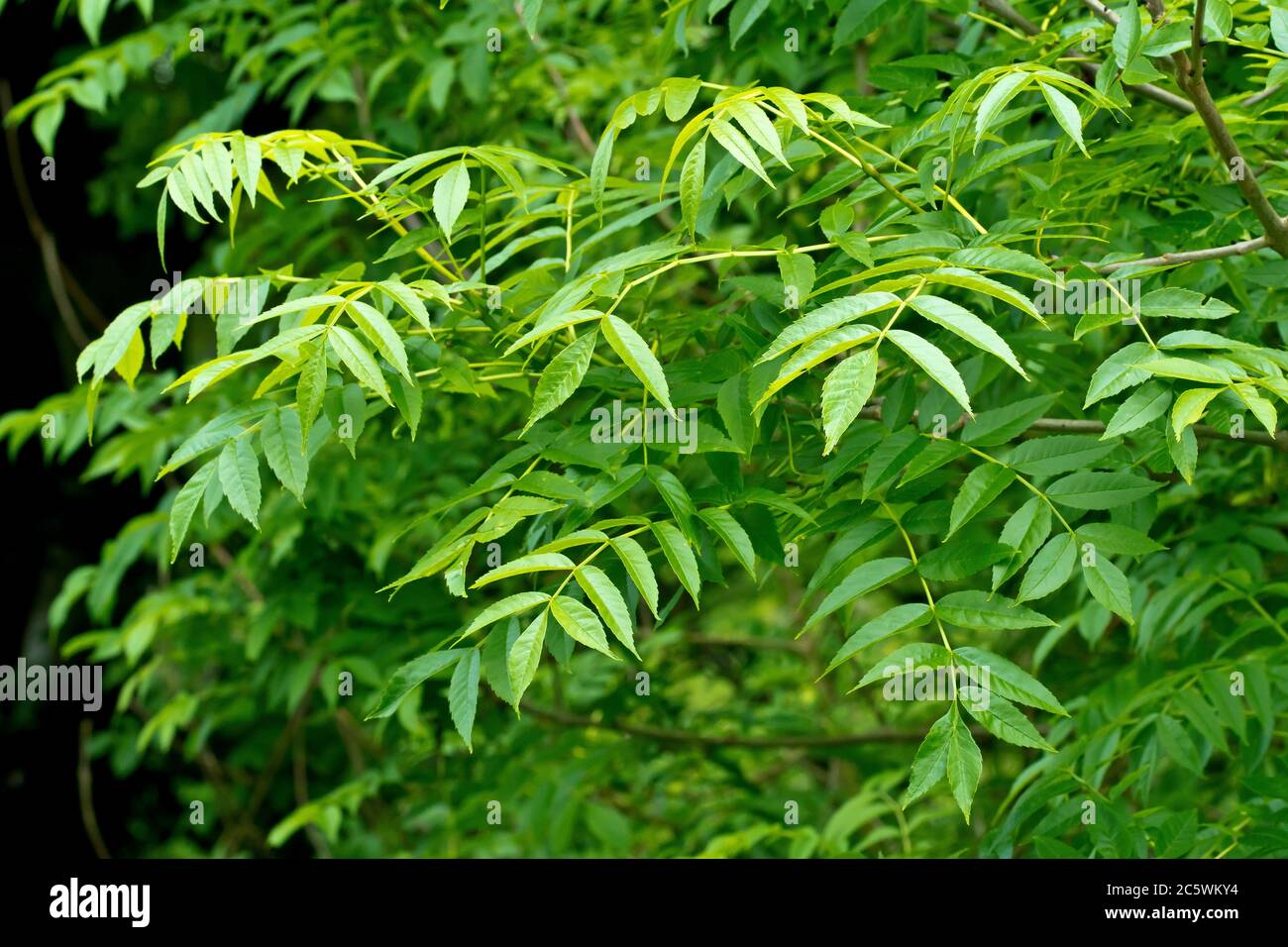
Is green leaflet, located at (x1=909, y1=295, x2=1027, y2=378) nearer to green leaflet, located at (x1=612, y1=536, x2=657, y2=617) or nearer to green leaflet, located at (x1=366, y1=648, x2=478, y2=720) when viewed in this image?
green leaflet, located at (x1=612, y1=536, x2=657, y2=617)

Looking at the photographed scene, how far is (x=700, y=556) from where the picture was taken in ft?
6.38

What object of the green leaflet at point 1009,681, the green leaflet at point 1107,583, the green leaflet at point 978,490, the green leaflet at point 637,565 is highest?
the green leaflet at point 978,490

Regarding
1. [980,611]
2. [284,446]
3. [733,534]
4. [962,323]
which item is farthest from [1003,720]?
[284,446]

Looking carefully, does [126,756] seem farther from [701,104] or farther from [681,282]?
[701,104]

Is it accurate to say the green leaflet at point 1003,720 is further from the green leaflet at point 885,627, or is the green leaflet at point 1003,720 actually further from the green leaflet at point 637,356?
the green leaflet at point 637,356

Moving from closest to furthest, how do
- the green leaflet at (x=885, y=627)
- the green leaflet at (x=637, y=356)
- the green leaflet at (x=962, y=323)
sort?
the green leaflet at (x=962, y=323) < the green leaflet at (x=637, y=356) < the green leaflet at (x=885, y=627)

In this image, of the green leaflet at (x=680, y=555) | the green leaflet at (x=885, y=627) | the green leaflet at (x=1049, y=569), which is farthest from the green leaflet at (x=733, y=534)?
the green leaflet at (x=1049, y=569)

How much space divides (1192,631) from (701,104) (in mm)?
1973

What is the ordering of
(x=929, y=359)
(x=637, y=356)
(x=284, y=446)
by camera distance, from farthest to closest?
(x=284, y=446) → (x=637, y=356) → (x=929, y=359)

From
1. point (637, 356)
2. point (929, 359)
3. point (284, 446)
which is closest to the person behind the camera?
point (929, 359)

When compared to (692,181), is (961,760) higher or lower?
lower

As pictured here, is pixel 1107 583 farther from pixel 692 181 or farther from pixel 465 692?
pixel 465 692

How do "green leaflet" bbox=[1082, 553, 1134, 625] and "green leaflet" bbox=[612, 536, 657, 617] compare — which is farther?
"green leaflet" bbox=[1082, 553, 1134, 625]

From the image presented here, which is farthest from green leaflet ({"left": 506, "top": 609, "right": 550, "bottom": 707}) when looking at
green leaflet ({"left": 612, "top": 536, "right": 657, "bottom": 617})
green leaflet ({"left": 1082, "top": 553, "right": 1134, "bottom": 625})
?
green leaflet ({"left": 1082, "top": 553, "right": 1134, "bottom": 625})
